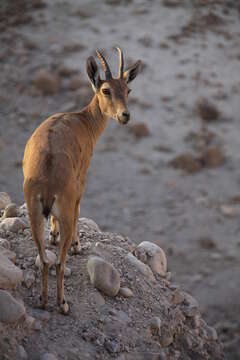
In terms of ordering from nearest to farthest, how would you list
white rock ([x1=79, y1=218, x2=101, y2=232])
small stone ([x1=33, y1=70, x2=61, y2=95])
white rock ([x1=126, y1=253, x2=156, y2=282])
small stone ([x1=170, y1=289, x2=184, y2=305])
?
white rock ([x1=126, y1=253, x2=156, y2=282]), small stone ([x1=170, y1=289, x2=184, y2=305]), white rock ([x1=79, y1=218, x2=101, y2=232]), small stone ([x1=33, y1=70, x2=61, y2=95])

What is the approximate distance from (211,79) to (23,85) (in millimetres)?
9169

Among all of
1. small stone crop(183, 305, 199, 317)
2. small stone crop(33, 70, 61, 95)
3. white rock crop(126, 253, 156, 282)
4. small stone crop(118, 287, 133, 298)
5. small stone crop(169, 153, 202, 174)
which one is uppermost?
small stone crop(118, 287, 133, 298)

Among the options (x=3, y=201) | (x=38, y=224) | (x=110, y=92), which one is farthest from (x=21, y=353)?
(x=110, y=92)

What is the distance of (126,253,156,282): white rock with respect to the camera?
318 inches

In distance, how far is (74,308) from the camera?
6.66m

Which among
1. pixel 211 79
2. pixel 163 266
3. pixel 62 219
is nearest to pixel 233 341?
pixel 163 266

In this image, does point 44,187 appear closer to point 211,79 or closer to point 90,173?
point 90,173

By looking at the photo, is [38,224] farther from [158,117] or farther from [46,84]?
[46,84]

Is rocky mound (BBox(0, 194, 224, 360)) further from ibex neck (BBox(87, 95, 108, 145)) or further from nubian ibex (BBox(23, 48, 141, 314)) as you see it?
ibex neck (BBox(87, 95, 108, 145))

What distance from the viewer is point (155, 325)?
719 cm

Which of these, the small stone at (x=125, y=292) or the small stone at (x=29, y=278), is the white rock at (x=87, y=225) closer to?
the small stone at (x=125, y=292)

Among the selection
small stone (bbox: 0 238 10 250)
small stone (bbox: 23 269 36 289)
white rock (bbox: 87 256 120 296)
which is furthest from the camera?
small stone (bbox: 0 238 10 250)

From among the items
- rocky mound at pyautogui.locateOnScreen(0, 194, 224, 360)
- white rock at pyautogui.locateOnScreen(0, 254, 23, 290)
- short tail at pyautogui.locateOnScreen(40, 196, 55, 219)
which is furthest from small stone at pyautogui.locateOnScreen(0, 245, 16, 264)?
short tail at pyautogui.locateOnScreen(40, 196, 55, 219)

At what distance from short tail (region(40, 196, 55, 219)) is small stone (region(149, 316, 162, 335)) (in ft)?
8.26
